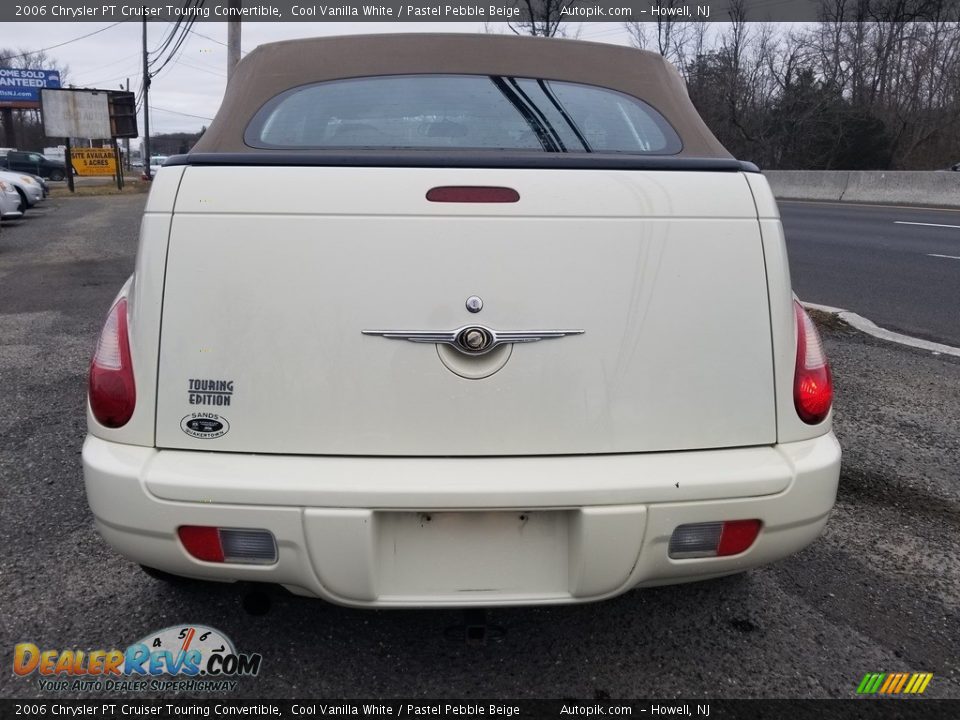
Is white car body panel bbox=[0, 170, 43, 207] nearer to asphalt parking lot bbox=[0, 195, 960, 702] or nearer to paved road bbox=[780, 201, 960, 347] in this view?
paved road bbox=[780, 201, 960, 347]

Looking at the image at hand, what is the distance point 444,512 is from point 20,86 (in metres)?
75.6

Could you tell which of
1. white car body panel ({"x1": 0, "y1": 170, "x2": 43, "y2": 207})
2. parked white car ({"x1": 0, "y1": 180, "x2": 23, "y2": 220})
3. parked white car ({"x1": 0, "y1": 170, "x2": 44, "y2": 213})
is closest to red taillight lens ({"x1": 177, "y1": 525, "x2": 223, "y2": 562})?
parked white car ({"x1": 0, "y1": 180, "x2": 23, "y2": 220})

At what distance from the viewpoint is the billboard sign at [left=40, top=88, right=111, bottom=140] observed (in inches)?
1204

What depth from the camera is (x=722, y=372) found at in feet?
6.43

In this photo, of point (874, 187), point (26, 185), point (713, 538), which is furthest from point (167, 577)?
point (874, 187)

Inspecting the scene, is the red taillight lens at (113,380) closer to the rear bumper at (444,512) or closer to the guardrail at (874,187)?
the rear bumper at (444,512)

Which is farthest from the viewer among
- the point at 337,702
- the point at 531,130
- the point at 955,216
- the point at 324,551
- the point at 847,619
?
the point at 955,216

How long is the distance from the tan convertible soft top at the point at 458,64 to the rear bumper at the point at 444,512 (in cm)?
138

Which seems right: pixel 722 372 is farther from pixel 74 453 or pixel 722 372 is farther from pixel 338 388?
pixel 74 453

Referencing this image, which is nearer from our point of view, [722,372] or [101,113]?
[722,372]

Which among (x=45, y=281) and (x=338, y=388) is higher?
(x=338, y=388)

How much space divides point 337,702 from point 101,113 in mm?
34946

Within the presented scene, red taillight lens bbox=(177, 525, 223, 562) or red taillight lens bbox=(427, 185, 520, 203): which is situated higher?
red taillight lens bbox=(427, 185, 520, 203)

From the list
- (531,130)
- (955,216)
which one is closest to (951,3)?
(955,216)
